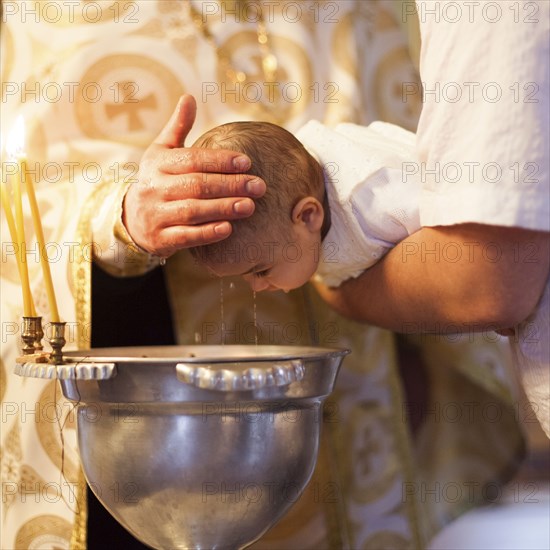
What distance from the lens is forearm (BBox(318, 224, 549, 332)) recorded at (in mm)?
1086

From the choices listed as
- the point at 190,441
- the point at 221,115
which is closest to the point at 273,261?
the point at 190,441

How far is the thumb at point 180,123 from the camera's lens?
4.12 ft

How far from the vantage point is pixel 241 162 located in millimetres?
1121

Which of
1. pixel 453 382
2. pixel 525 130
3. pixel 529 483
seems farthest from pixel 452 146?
pixel 529 483

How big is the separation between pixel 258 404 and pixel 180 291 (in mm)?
526

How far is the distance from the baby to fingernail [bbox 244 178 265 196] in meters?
0.07

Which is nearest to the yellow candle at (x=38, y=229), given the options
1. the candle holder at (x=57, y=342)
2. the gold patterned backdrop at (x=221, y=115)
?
the candle holder at (x=57, y=342)

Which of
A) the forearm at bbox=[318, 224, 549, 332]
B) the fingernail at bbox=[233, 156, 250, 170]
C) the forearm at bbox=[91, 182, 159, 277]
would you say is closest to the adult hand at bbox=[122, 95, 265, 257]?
the fingernail at bbox=[233, 156, 250, 170]

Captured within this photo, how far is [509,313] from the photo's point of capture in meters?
1.12

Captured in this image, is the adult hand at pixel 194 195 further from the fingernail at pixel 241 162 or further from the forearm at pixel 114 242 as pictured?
the forearm at pixel 114 242

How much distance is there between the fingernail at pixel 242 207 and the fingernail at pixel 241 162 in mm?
46

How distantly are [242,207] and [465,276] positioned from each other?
28 cm

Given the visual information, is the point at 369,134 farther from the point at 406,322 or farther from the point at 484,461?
the point at 484,461

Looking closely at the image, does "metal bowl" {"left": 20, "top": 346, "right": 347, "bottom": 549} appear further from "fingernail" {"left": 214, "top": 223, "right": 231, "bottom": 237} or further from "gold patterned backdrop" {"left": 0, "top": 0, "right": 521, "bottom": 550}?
"gold patterned backdrop" {"left": 0, "top": 0, "right": 521, "bottom": 550}
